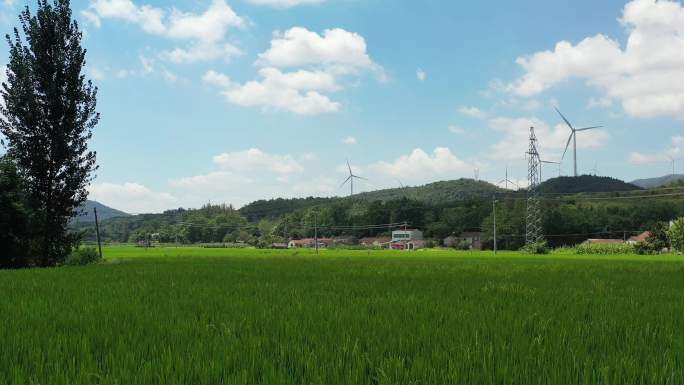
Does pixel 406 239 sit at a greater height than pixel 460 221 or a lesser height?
lesser

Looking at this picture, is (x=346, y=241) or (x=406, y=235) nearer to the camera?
(x=406, y=235)

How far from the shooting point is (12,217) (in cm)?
2406

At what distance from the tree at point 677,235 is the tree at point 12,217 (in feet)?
287

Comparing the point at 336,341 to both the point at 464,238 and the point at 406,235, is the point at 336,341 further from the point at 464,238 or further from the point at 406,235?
the point at 406,235

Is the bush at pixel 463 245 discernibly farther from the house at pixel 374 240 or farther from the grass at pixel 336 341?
the grass at pixel 336 341

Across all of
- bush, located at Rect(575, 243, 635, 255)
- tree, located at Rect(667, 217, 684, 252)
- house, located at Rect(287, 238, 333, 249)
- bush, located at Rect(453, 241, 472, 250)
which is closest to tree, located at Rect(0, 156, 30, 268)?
bush, located at Rect(575, 243, 635, 255)

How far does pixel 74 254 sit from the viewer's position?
32.0 meters

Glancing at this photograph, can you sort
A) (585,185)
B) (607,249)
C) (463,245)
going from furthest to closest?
(585,185)
(463,245)
(607,249)

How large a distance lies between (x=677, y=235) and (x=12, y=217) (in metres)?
88.4

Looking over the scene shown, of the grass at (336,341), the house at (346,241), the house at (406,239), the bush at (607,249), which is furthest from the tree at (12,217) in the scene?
the house at (346,241)

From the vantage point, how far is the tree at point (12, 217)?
77.7ft

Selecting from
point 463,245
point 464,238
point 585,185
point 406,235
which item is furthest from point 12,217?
point 585,185

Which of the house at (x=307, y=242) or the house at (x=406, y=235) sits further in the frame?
the house at (x=307, y=242)

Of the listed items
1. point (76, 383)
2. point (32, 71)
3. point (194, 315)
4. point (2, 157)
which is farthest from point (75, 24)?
point (76, 383)
